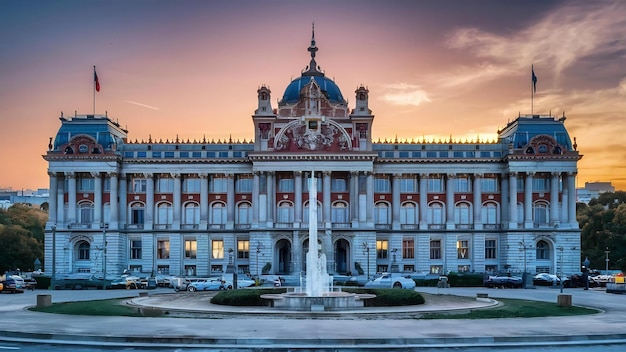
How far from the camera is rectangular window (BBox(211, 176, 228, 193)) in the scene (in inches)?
4257

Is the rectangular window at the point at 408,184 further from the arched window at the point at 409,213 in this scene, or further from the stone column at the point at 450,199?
the stone column at the point at 450,199

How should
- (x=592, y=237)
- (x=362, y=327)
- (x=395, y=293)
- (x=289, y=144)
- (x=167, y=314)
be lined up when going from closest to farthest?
(x=362, y=327) → (x=167, y=314) → (x=395, y=293) → (x=289, y=144) → (x=592, y=237)

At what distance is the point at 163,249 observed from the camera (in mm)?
107688

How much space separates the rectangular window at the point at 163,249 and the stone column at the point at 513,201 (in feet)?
162

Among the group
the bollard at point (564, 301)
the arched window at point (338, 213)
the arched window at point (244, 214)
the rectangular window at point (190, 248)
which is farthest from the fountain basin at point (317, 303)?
the rectangular window at point (190, 248)

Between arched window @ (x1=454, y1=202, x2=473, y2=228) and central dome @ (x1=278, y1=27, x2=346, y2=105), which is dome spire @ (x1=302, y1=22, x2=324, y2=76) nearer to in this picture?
central dome @ (x1=278, y1=27, x2=346, y2=105)

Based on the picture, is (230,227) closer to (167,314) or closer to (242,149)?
(242,149)

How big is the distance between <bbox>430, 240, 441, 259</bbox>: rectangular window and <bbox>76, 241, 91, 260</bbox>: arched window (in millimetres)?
49419

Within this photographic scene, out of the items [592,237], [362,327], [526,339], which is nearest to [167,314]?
[362,327]

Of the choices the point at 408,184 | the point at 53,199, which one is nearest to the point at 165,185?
the point at 53,199

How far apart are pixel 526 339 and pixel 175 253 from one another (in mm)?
81354

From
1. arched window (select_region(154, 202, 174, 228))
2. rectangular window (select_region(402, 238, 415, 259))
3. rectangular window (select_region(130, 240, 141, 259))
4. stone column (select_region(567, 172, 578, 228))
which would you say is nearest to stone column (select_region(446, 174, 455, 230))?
rectangular window (select_region(402, 238, 415, 259))

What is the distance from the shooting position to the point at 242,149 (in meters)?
109

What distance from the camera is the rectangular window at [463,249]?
108 metres
